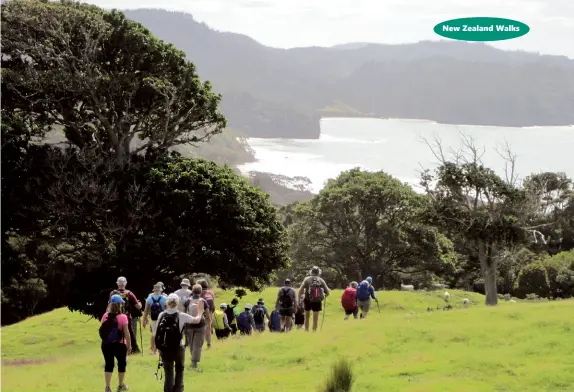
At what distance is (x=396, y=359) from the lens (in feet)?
58.0

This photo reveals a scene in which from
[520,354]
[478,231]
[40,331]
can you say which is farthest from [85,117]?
[520,354]

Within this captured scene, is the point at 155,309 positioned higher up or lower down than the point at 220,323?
higher up

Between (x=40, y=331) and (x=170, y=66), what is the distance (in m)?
16.5

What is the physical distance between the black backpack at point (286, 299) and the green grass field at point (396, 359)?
1164 mm

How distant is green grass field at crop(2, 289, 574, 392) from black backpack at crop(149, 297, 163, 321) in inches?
56.9

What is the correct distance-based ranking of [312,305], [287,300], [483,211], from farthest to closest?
[483,211] → [287,300] → [312,305]

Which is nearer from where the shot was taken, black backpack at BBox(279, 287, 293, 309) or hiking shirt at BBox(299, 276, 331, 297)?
hiking shirt at BBox(299, 276, 331, 297)

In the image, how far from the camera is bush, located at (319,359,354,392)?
13664mm

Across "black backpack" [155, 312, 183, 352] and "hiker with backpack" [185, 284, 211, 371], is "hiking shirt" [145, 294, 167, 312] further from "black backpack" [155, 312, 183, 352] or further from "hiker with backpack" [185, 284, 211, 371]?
"black backpack" [155, 312, 183, 352]

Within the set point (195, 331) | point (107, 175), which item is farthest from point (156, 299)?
point (107, 175)

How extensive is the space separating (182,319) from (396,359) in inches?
279

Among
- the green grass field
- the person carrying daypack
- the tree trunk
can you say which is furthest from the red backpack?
the tree trunk

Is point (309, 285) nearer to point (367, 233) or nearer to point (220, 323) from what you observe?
point (220, 323)

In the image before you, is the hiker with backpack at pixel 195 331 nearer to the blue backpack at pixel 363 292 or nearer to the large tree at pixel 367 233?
the blue backpack at pixel 363 292
